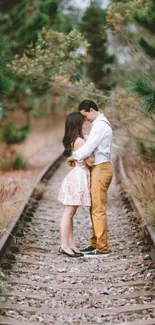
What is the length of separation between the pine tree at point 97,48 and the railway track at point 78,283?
28.9ft

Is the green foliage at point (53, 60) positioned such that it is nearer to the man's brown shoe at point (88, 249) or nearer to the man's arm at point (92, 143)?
the man's arm at point (92, 143)

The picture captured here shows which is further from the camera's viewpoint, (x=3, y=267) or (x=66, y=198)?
Answer: (x=66, y=198)

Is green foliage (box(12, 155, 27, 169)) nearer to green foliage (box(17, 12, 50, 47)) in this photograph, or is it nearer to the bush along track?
green foliage (box(17, 12, 50, 47))

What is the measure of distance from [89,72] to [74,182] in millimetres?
11620

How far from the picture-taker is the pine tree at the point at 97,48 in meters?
16.8

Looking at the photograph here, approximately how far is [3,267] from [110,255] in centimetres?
144

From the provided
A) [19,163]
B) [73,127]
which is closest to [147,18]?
[73,127]

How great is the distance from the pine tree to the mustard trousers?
362 inches

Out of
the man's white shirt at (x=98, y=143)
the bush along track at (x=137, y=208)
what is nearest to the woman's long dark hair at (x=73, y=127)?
the man's white shirt at (x=98, y=143)

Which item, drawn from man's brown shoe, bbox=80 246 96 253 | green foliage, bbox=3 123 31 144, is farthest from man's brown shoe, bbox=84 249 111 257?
green foliage, bbox=3 123 31 144

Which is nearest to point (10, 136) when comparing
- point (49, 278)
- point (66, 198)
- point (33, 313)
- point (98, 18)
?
point (98, 18)

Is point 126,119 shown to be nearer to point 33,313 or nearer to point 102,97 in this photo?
point 102,97

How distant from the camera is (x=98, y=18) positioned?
60.5 feet

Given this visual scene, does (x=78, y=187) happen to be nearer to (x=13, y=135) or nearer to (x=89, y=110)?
(x=89, y=110)
